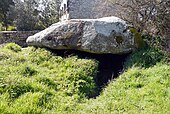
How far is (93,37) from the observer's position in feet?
24.3

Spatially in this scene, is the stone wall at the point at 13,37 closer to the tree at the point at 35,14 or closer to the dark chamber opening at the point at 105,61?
the dark chamber opening at the point at 105,61

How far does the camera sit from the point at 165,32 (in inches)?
299

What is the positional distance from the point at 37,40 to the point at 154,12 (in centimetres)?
404

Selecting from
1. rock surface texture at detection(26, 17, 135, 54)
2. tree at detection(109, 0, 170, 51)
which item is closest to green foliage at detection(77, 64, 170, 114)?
rock surface texture at detection(26, 17, 135, 54)

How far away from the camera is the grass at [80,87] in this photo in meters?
4.38

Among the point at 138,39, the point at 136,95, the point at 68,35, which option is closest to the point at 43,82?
the point at 136,95

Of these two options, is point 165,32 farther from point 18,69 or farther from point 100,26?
point 18,69

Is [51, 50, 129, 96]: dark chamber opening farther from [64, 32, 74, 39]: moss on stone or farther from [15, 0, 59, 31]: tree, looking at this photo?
[15, 0, 59, 31]: tree

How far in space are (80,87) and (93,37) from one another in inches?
87.2

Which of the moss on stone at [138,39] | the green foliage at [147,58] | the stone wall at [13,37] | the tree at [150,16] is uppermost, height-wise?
the tree at [150,16]

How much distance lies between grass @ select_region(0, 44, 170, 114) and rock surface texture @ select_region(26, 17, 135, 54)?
0.47m

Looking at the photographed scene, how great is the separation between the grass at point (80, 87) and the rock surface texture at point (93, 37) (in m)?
0.47

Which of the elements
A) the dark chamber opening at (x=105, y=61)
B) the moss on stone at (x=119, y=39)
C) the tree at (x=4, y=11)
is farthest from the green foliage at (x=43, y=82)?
the tree at (x=4, y=11)

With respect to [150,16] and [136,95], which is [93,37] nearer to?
[150,16]
